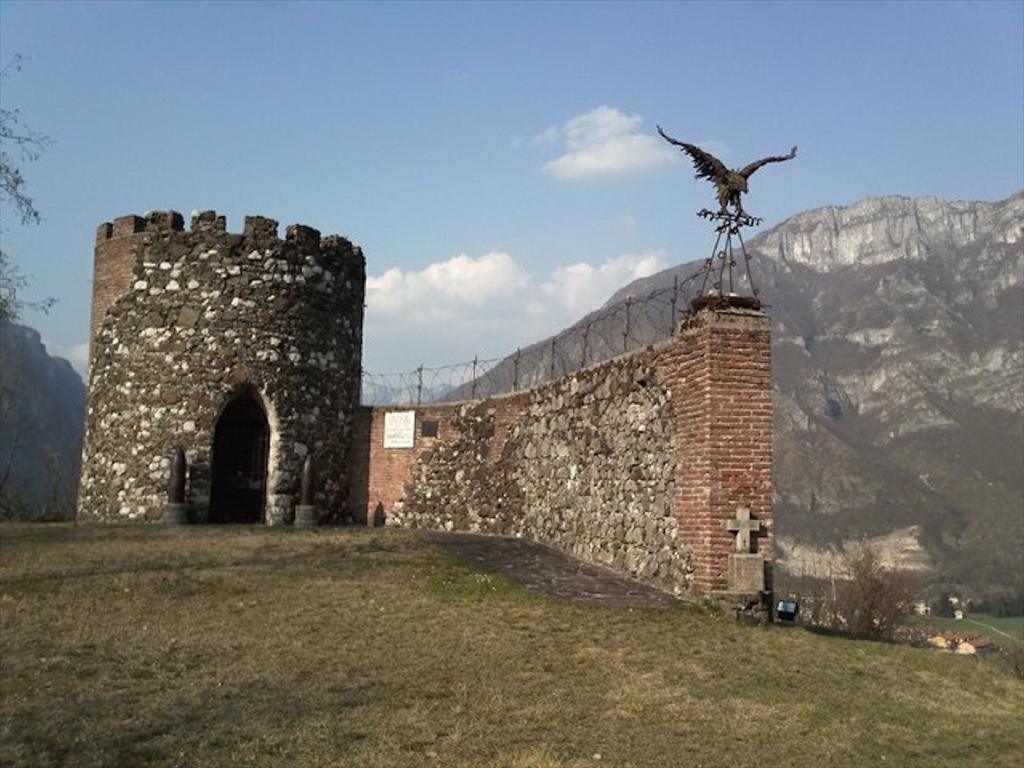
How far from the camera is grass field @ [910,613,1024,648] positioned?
7369 cm

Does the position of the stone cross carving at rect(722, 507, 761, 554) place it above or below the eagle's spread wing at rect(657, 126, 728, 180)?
below

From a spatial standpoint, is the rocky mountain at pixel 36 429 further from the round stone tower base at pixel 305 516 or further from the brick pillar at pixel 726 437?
the brick pillar at pixel 726 437

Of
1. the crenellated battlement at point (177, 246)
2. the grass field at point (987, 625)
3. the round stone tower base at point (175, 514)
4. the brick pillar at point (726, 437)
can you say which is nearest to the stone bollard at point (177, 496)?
the round stone tower base at point (175, 514)

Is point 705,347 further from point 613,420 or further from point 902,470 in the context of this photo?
point 902,470

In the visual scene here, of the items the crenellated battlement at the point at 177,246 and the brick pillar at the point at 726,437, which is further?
the crenellated battlement at the point at 177,246

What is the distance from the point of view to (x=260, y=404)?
21281mm

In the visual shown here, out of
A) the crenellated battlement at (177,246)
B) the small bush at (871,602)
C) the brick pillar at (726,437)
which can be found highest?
the crenellated battlement at (177,246)

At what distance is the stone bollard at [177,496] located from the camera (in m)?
19.6

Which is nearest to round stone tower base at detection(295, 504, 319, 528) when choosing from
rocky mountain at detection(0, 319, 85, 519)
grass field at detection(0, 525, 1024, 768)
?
grass field at detection(0, 525, 1024, 768)

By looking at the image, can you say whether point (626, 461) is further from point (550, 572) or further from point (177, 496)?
point (177, 496)

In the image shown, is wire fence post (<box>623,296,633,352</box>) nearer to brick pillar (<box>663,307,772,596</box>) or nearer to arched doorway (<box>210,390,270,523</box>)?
brick pillar (<box>663,307,772,596</box>)

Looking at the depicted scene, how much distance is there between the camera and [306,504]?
21.1 m

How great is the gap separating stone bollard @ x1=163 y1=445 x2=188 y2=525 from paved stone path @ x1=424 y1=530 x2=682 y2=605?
532 cm

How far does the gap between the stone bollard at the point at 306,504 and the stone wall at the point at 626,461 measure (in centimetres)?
226
